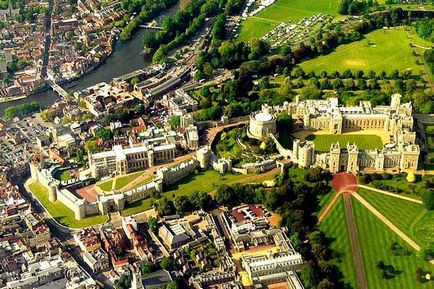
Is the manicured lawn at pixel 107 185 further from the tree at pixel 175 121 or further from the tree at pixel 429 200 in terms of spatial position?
the tree at pixel 429 200

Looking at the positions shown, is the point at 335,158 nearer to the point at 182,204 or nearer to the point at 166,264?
the point at 182,204

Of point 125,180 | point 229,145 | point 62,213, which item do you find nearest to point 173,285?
point 62,213

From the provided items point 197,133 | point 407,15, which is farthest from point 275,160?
point 407,15

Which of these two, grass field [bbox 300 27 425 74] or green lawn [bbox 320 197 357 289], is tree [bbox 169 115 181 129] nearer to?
green lawn [bbox 320 197 357 289]

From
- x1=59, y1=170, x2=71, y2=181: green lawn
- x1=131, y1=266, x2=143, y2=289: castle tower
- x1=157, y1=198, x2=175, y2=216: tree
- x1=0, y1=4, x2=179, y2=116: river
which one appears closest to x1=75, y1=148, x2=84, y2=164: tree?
x1=59, y1=170, x2=71, y2=181: green lawn

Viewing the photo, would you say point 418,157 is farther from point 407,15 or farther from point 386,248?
point 407,15

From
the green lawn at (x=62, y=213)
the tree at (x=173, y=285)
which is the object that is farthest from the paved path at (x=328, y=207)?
the green lawn at (x=62, y=213)
